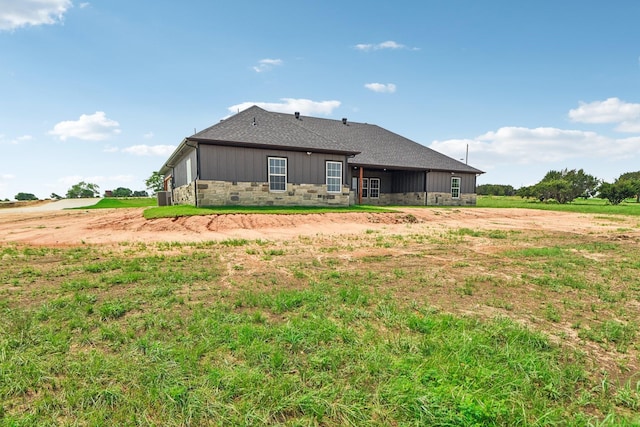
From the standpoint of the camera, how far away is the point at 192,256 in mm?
6277

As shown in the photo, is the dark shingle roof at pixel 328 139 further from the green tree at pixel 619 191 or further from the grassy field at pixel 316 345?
the green tree at pixel 619 191

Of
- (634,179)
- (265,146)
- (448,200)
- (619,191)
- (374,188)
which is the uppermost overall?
(265,146)

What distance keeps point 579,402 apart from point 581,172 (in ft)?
162

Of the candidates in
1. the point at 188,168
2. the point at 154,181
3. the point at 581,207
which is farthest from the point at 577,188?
the point at 154,181

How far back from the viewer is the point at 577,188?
36.4 m

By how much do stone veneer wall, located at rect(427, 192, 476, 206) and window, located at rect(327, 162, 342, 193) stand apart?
8926 mm

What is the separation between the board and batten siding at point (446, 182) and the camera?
80.1 ft

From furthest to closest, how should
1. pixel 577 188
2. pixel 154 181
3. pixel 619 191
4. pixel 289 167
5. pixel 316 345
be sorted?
pixel 154 181 → pixel 577 188 → pixel 619 191 → pixel 289 167 → pixel 316 345

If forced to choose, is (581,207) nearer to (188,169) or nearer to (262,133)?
(262,133)

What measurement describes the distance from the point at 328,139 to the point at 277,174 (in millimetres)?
4415

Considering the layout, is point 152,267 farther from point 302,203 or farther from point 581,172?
point 581,172

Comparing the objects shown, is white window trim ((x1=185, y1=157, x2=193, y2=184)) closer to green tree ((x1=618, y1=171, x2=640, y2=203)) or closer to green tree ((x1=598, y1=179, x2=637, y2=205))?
green tree ((x1=598, y1=179, x2=637, y2=205))

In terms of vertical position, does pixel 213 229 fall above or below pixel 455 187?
below

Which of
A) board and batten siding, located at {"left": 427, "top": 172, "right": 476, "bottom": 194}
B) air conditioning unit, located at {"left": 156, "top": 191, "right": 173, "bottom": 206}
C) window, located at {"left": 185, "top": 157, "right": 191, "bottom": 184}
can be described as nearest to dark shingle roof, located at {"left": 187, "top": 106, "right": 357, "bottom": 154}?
window, located at {"left": 185, "top": 157, "right": 191, "bottom": 184}
